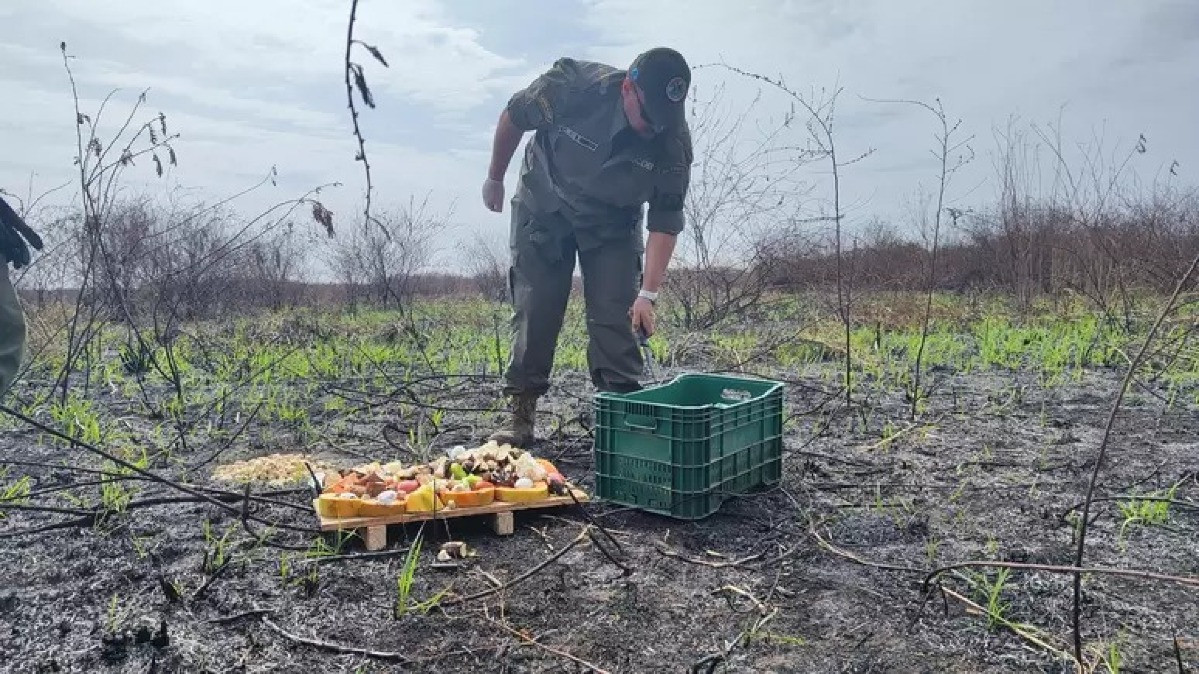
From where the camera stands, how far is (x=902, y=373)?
5.44 metres

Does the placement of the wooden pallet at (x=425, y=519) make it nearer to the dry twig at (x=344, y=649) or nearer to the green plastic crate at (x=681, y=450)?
the green plastic crate at (x=681, y=450)

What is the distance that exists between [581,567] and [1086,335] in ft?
19.1

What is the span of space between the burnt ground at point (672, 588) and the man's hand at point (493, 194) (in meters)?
1.48

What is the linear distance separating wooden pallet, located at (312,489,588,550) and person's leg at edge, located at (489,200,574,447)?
103 cm

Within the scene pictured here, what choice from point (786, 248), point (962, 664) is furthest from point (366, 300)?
point (962, 664)

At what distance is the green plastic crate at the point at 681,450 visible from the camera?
8.77ft

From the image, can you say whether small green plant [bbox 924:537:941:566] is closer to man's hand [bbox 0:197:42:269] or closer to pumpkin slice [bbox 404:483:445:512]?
pumpkin slice [bbox 404:483:445:512]

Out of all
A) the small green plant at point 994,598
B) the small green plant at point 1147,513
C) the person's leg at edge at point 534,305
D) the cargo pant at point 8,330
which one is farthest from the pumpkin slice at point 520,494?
the small green plant at point 1147,513

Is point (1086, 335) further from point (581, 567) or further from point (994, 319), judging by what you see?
point (581, 567)

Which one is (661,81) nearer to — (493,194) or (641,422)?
(493,194)

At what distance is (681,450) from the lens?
105 inches

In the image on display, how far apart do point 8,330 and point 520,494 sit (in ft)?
5.28

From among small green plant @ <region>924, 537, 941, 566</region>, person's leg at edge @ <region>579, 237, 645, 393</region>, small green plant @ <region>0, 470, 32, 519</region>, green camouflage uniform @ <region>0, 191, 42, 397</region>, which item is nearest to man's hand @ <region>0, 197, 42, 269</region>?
green camouflage uniform @ <region>0, 191, 42, 397</region>

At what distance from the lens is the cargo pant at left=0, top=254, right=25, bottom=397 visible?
238cm
